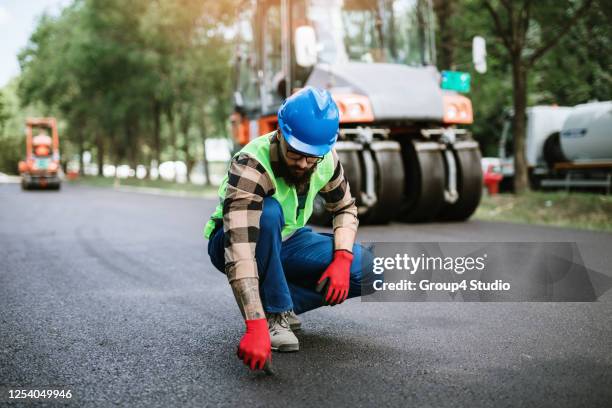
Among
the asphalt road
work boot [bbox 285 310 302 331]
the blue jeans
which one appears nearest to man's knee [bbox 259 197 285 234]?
the blue jeans

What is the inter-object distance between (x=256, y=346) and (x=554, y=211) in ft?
32.2

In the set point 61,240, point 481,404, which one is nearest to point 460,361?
Answer: point 481,404

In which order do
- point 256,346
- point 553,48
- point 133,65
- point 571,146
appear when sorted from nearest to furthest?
point 256,346
point 553,48
point 571,146
point 133,65

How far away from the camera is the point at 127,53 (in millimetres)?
31281

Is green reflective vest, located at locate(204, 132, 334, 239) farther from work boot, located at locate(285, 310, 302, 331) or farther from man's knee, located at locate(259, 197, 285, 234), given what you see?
work boot, located at locate(285, 310, 302, 331)

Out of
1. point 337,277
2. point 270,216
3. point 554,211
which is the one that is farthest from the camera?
point 554,211

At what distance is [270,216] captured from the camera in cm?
332

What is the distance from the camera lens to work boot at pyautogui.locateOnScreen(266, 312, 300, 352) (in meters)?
3.53

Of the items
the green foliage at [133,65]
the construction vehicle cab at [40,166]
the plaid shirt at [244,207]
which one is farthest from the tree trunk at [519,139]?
the construction vehicle cab at [40,166]

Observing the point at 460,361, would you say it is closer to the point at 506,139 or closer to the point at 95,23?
the point at 506,139

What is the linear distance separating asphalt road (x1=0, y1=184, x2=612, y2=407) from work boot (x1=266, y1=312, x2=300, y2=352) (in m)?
0.06

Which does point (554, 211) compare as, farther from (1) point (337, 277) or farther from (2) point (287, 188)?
(2) point (287, 188)

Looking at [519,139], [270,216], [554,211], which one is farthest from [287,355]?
[519,139]

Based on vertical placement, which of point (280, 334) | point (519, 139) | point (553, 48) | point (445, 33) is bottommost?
point (280, 334)
